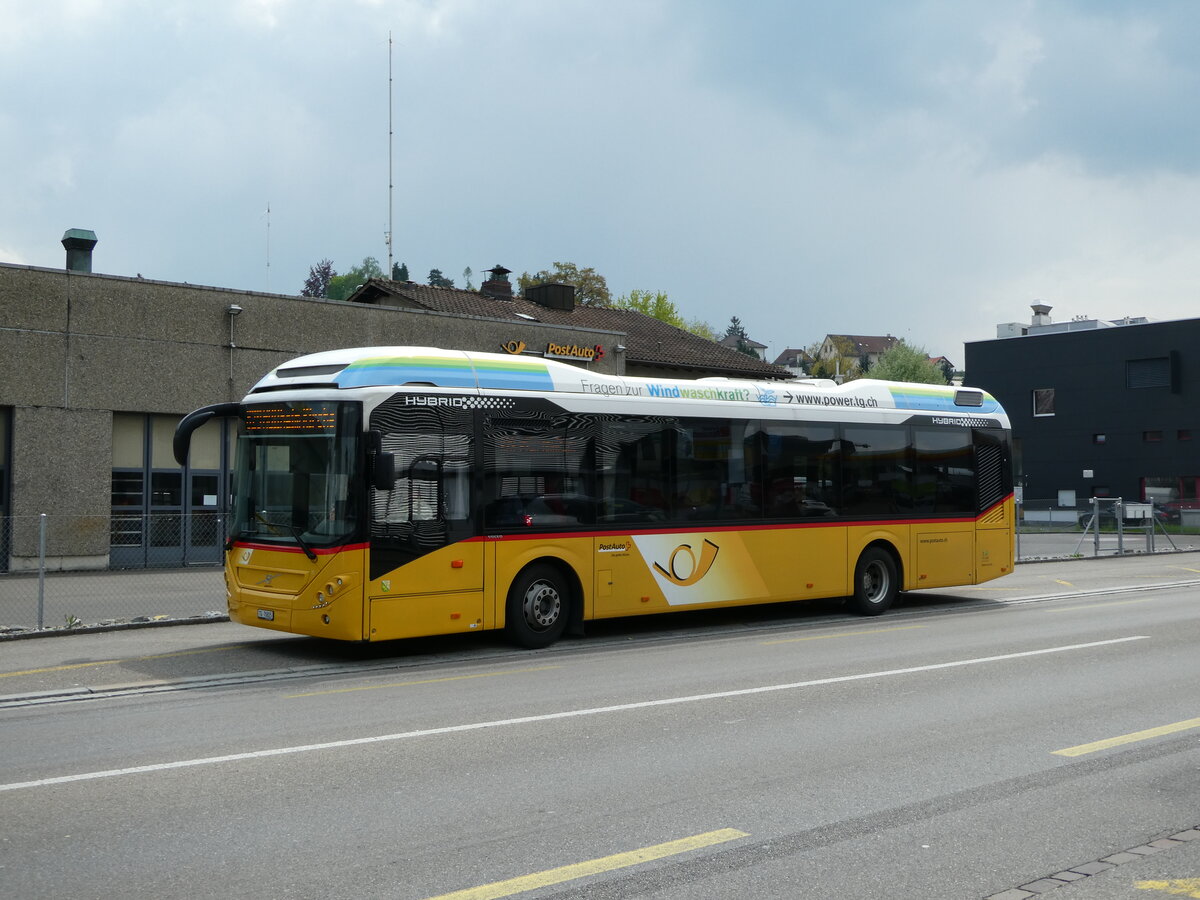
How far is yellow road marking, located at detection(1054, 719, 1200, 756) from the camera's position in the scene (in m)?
7.50

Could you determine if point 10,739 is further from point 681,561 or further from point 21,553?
point 21,553

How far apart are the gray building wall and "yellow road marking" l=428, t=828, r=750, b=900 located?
19.3 m

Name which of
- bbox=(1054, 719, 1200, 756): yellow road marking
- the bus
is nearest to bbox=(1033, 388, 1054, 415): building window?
the bus

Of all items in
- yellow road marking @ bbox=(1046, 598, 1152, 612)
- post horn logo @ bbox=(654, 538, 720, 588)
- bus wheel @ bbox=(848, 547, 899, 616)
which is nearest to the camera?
post horn logo @ bbox=(654, 538, 720, 588)

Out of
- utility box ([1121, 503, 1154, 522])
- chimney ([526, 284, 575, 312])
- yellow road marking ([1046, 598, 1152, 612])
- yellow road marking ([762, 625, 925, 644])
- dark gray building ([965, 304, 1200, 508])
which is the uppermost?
chimney ([526, 284, 575, 312])

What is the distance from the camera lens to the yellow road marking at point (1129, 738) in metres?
7.50

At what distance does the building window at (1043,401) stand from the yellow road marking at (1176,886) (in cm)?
6104

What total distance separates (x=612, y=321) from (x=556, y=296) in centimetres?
263

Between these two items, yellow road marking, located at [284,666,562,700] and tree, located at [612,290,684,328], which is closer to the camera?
yellow road marking, located at [284,666,562,700]

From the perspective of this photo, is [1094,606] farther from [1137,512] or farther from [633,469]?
[1137,512]

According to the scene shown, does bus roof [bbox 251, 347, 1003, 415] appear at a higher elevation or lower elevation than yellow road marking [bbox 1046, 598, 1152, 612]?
higher

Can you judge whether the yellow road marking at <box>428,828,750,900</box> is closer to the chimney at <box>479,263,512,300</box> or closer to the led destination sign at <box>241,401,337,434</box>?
the led destination sign at <box>241,401,337,434</box>

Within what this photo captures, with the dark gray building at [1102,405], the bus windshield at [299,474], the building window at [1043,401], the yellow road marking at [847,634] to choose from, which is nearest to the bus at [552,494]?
the bus windshield at [299,474]

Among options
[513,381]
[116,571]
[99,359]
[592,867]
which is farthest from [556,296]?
[592,867]
